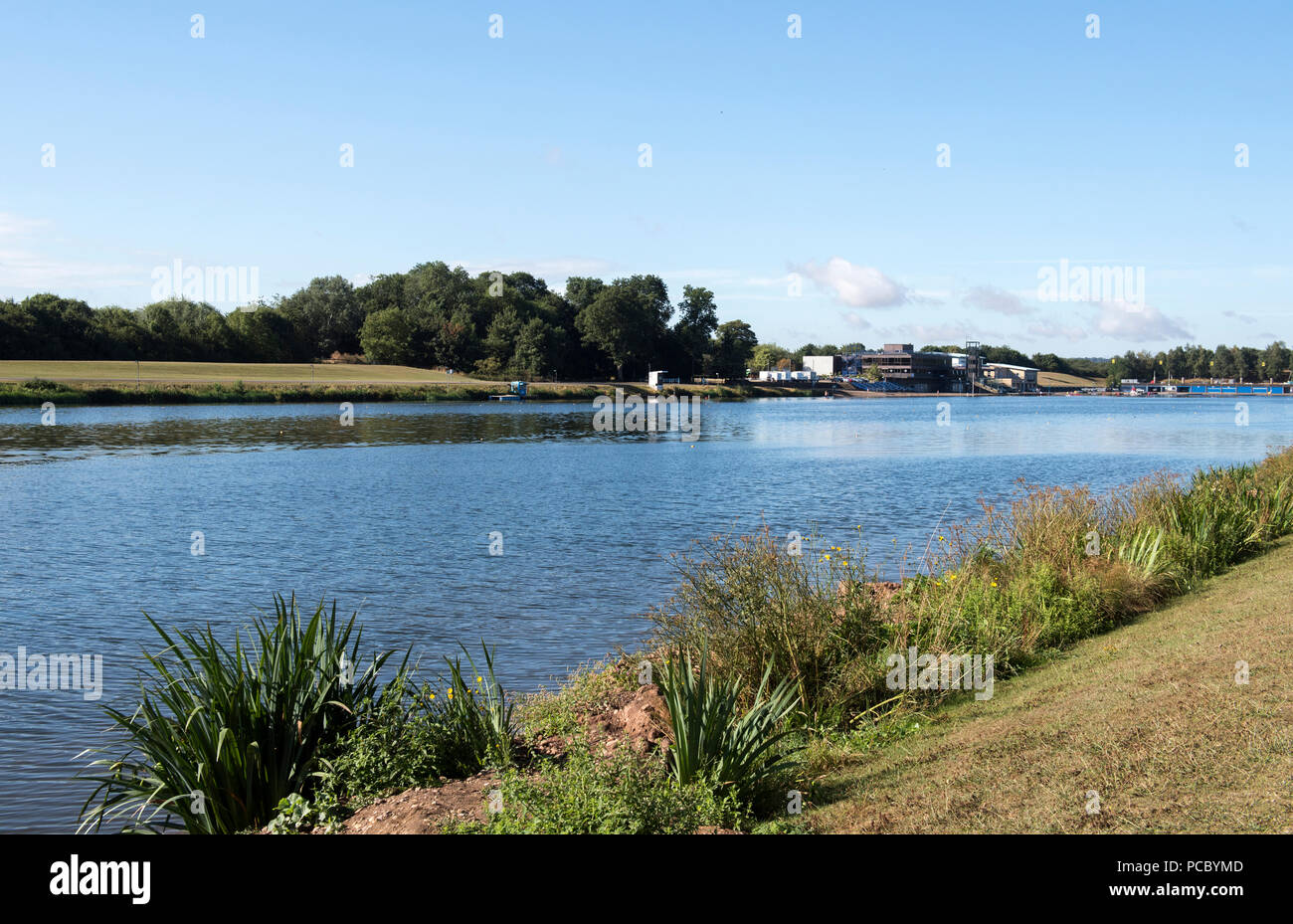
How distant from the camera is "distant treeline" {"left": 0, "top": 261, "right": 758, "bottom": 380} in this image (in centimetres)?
A: 11481

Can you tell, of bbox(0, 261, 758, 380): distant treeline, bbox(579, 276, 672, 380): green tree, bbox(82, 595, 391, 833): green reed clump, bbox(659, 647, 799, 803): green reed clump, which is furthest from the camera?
bbox(579, 276, 672, 380): green tree

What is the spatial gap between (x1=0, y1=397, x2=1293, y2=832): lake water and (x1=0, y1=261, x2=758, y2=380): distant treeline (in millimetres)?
59859

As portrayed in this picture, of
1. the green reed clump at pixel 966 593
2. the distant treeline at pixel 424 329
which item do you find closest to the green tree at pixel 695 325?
the distant treeline at pixel 424 329

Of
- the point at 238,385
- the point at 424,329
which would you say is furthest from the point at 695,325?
the point at 238,385

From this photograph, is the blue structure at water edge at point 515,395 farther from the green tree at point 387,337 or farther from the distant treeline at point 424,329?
the green tree at point 387,337

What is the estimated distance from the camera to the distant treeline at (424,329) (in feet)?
377

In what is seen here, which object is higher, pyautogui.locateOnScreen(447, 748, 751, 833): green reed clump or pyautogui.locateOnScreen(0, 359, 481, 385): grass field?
pyautogui.locateOnScreen(0, 359, 481, 385): grass field

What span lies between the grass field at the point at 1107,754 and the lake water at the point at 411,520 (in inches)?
229

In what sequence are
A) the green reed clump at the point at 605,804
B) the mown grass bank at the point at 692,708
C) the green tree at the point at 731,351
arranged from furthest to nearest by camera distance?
the green tree at the point at 731,351, the mown grass bank at the point at 692,708, the green reed clump at the point at 605,804

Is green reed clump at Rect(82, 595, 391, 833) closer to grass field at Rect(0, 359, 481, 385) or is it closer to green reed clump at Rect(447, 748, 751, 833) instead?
green reed clump at Rect(447, 748, 751, 833)

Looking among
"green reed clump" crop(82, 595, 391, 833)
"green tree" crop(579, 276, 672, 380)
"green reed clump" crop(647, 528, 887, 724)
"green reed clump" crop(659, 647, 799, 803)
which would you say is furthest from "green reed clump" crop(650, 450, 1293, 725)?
"green tree" crop(579, 276, 672, 380)

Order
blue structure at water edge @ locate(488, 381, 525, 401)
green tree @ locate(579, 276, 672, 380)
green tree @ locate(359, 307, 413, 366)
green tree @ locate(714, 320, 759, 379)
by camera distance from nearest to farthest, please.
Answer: blue structure at water edge @ locate(488, 381, 525, 401)
green tree @ locate(359, 307, 413, 366)
green tree @ locate(579, 276, 672, 380)
green tree @ locate(714, 320, 759, 379)
